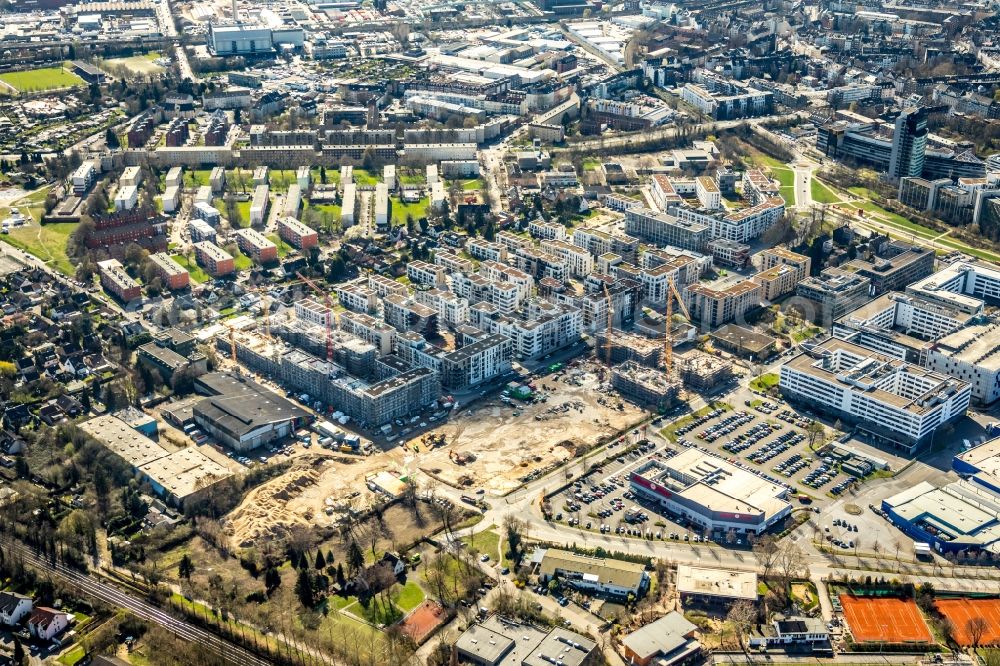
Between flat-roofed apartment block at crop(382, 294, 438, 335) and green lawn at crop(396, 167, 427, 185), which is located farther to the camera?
green lawn at crop(396, 167, 427, 185)

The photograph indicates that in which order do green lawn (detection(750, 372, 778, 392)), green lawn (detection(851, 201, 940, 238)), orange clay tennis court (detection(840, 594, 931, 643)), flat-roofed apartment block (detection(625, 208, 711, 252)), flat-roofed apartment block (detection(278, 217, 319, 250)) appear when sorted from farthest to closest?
green lawn (detection(851, 201, 940, 238)), flat-roofed apartment block (detection(278, 217, 319, 250)), flat-roofed apartment block (detection(625, 208, 711, 252)), green lawn (detection(750, 372, 778, 392)), orange clay tennis court (detection(840, 594, 931, 643))

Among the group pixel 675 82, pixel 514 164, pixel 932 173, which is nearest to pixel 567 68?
pixel 675 82

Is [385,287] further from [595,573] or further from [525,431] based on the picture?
[595,573]

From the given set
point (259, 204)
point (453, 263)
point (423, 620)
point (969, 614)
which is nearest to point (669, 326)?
point (453, 263)

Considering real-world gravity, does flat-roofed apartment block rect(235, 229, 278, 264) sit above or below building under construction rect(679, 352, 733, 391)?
above

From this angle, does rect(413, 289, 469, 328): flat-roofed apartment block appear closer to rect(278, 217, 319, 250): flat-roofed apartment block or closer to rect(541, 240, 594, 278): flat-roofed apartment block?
rect(541, 240, 594, 278): flat-roofed apartment block

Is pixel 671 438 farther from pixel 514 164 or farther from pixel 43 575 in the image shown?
pixel 514 164

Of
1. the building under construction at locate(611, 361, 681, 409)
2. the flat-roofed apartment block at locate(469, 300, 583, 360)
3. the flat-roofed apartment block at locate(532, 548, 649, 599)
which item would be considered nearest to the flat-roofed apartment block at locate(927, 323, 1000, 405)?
the building under construction at locate(611, 361, 681, 409)
